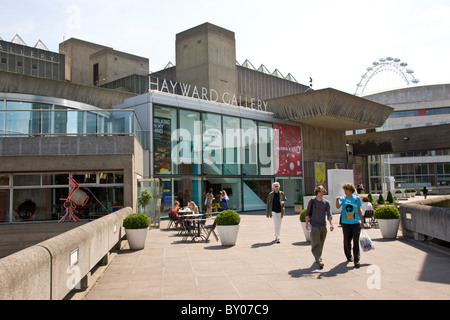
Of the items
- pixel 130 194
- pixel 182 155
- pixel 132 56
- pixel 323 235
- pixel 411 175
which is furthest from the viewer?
pixel 411 175

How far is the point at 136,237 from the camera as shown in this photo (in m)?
11.6

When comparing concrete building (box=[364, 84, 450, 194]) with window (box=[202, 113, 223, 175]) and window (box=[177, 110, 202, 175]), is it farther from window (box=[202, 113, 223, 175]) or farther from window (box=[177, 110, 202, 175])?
window (box=[177, 110, 202, 175])

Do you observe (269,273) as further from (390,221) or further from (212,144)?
(212,144)

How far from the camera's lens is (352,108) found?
108 ft

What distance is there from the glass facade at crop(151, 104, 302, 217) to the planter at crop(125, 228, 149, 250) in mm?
10975

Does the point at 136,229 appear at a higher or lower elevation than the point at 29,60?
lower

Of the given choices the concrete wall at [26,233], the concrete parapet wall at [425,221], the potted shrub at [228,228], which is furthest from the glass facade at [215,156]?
the concrete parapet wall at [425,221]

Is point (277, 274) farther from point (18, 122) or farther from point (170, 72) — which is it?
point (170, 72)

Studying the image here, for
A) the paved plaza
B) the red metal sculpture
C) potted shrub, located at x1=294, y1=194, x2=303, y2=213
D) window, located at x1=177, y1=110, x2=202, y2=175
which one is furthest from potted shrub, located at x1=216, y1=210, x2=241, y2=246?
potted shrub, located at x1=294, y1=194, x2=303, y2=213

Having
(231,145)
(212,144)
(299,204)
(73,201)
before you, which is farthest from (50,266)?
(299,204)

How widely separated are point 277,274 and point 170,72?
35.6 meters

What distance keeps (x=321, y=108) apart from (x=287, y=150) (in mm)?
4206

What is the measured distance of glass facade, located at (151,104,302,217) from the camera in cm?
2319

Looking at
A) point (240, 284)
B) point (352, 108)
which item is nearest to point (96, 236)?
point (240, 284)
